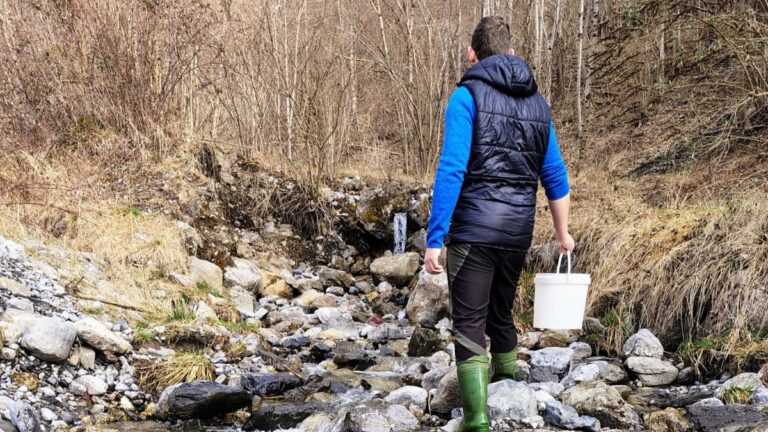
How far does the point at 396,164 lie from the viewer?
37.7 ft

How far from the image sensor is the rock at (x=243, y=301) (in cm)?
657

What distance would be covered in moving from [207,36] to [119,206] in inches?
124

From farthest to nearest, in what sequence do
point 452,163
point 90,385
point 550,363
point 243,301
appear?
1. point 243,301
2. point 550,363
3. point 90,385
4. point 452,163

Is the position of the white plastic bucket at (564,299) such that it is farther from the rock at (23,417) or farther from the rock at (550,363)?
the rock at (23,417)

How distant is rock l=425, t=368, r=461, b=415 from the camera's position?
3908 millimetres

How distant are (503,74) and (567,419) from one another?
1.79 meters

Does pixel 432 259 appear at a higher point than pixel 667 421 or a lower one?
higher

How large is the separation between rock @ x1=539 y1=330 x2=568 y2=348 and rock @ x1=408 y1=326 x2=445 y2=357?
0.80 metres

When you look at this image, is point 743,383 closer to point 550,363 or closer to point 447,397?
point 550,363

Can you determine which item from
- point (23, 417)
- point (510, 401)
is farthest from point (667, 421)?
point (23, 417)

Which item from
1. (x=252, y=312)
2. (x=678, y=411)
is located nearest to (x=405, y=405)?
(x=678, y=411)

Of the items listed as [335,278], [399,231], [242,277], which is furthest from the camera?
[399,231]

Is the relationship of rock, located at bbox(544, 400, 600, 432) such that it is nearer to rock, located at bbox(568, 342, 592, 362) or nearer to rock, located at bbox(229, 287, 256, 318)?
rock, located at bbox(568, 342, 592, 362)

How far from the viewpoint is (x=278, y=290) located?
24.8 ft
